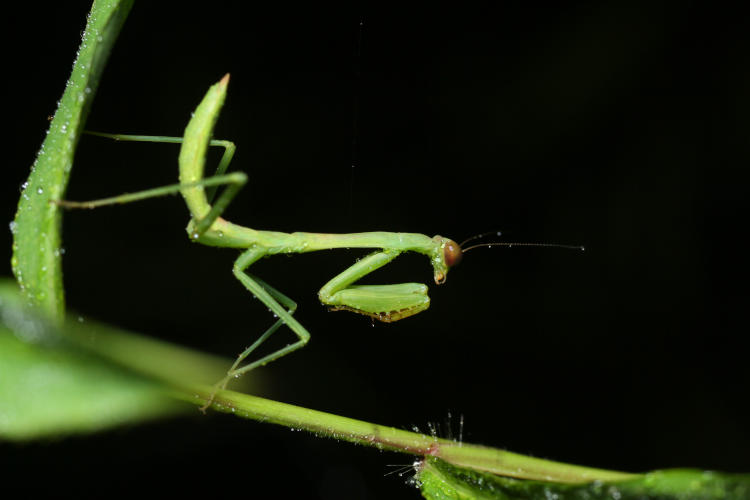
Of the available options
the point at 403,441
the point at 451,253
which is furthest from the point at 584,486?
the point at 451,253

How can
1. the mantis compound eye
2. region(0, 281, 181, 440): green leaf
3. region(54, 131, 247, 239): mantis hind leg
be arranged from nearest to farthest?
region(0, 281, 181, 440): green leaf
region(54, 131, 247, 239): mantis hind leg
the mantis compound eye

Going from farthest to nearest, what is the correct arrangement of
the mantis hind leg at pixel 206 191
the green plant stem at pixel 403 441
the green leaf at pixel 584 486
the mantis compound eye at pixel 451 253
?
the mantis compound eye at pixel 451 253 < the mantis hind leg at pixel 206 191 < the green plant stem at pixel 403 441 < the green leaf at pixel 584 486

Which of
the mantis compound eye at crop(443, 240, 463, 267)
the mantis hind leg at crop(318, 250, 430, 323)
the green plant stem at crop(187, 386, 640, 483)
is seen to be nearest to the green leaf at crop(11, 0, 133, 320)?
the green plant stem at crop(187, 386, 640, 483)

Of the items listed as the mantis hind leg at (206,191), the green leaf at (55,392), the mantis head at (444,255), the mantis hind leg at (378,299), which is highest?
the mantis hind leg at (206,191)

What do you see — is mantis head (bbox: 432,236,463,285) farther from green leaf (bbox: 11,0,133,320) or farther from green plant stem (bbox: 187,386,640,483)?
green leaf (bbox: 11,0,133,320)

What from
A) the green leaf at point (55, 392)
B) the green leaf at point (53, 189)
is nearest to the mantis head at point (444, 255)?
the green leaf at point (53, 189)

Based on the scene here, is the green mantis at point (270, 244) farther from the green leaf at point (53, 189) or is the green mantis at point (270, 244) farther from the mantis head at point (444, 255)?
the green leaf at point (53, 189)

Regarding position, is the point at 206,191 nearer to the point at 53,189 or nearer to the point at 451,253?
the point at 451,253

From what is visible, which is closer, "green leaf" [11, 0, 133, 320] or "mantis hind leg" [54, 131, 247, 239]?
"green leaf" [11, 0, 133, 320]
